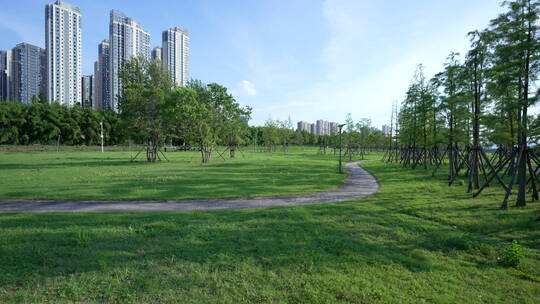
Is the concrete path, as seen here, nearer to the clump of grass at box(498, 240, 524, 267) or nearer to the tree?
the clump of grass at box(498, 240, 524, 267)

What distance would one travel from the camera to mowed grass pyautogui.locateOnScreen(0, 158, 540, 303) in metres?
3.94

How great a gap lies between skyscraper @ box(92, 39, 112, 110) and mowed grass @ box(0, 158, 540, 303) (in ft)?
308

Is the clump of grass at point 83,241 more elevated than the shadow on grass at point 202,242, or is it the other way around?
the clump of grass at point 83,241

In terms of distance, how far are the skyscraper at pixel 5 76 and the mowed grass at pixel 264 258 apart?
411 feet

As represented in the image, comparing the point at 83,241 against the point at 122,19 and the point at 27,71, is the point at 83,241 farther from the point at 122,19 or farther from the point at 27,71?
the point at 27,71

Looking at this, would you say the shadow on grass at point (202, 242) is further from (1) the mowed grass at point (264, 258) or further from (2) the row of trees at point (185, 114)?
(2) the row of trees at point (185, 114)

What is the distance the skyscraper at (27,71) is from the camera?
89.6 meters

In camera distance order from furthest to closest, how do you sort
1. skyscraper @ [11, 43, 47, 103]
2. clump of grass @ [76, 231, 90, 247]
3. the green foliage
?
skyscraper @ [11, 43, 47, 103] → the green foliage → clump of grass @ [76, 231, 90, 247]

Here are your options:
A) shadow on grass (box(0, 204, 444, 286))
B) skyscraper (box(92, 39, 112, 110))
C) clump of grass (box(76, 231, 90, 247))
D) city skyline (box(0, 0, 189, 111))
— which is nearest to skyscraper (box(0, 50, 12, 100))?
city skyline (box(0, 0, 189, 111))

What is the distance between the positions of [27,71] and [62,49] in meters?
17.7

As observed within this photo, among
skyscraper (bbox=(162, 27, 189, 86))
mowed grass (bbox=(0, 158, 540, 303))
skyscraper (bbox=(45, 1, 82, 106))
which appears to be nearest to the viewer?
mowed grass (bbox=(0, 158, 540, 303))

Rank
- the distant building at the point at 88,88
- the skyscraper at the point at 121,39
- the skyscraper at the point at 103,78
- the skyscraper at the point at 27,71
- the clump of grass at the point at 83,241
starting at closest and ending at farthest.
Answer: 1. the clump of grass at the point at 83,241
2. the skyscraper at the point at 121,39
3. the skyscraper at the point at 103,78
4. the skyscraper at the point at 27,71
5. the distant building at the point at 88,88

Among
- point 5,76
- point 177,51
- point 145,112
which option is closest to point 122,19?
point 177,51

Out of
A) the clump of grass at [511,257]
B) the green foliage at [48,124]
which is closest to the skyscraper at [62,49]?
the green foliage at [48,124]
